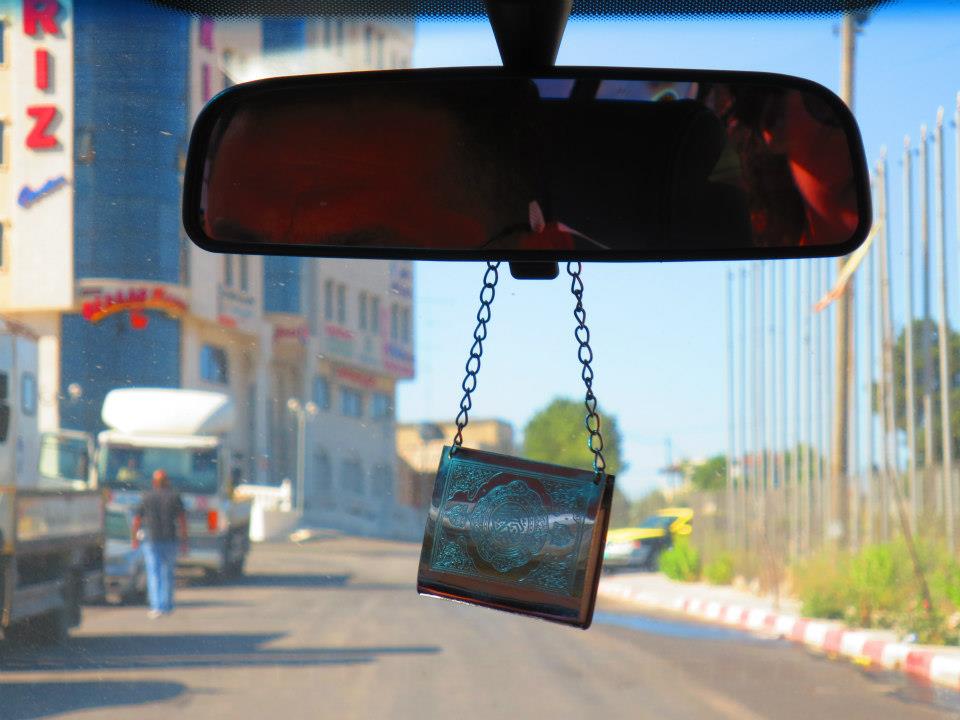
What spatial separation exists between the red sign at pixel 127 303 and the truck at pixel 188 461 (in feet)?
0.65

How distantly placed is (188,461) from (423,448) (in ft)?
3.89

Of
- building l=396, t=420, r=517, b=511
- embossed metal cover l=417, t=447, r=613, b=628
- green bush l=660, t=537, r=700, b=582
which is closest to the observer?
embossed metal cover l=417, t=447, r=613, b=628

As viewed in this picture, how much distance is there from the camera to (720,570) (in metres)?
4.35

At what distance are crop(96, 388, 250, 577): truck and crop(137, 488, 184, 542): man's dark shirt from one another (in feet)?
0.14

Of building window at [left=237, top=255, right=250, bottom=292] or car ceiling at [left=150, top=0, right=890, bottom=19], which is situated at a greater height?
car ceiling at [left=150, top=0, right=890, bottom=19]

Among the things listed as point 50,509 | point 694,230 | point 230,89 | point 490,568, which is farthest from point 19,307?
point 50,509

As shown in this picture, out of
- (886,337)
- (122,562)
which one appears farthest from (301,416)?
(886,337)

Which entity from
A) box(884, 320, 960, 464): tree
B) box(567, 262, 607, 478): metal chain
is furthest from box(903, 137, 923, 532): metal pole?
box(567, 262, 607, 478): metal chain

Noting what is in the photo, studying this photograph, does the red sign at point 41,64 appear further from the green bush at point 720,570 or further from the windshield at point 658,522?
the green bush at point 720,570

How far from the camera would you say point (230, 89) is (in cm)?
232

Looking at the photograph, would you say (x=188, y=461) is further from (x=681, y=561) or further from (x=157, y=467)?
(x=681, y=561)

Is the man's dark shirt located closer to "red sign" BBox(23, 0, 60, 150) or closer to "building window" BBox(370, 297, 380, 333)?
"building window" BBox(370, 297, 380, 333)

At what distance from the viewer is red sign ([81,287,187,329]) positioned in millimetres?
3201

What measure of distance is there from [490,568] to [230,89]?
1.03 meters
